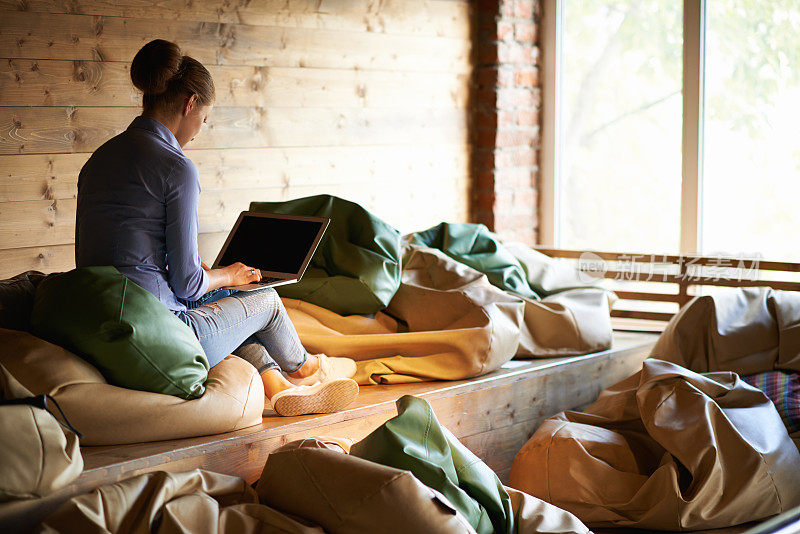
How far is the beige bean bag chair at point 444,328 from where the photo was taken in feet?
9.38

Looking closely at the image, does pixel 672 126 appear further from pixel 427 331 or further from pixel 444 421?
pixel 444 421

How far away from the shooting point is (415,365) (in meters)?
2.86

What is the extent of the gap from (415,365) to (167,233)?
95 cm

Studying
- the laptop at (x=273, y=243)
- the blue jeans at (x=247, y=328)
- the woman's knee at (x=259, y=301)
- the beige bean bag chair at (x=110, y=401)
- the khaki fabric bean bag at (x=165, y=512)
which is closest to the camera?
the khaki fabric bean bag at (x=165, y=512)

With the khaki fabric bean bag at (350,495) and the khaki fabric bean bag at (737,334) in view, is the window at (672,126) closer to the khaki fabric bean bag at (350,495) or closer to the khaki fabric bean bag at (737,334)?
the khaki fabric bean bag at (737,334)

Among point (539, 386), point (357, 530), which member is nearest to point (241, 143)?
point (539, 386)

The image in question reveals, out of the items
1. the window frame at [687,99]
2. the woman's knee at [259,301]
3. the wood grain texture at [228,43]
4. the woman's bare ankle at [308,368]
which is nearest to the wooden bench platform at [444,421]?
the woman's bare ankle at [308,368]

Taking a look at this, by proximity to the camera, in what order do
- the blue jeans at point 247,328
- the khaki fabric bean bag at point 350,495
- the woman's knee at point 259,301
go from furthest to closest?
the woman's knee at point 259,301
the blue jeans at point 247,328
the khaki fabric bean bag at point 350,495

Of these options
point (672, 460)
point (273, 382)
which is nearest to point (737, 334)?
point (672, 460)

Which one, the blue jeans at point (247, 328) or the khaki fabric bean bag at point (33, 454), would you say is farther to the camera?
the blue jeans at point (247, 328)

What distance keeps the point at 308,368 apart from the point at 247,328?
0.96ft

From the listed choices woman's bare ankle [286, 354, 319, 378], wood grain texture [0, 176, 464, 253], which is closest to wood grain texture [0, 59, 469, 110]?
wood grain texture [0, 176, 464, 253]

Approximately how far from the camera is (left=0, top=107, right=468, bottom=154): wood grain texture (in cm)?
289

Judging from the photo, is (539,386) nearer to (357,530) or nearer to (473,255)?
(473,255)
